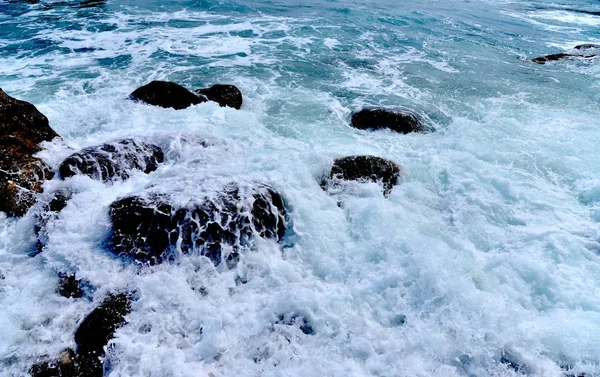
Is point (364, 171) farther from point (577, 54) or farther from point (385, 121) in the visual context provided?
point (577, 54)

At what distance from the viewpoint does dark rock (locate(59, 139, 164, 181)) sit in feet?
20.2

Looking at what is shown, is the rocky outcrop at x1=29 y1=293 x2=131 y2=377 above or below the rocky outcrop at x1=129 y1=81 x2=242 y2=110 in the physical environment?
below

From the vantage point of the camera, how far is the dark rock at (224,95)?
9460mm

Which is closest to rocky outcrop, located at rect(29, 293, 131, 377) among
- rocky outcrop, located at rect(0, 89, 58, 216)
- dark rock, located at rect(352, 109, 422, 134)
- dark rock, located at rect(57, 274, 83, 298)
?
dark rock, located at rect(57, 274, 83, 298)

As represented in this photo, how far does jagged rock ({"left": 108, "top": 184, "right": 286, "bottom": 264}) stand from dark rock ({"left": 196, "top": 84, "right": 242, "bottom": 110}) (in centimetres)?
471

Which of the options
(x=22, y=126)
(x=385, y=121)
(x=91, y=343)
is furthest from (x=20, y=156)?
(x=385, y=121)

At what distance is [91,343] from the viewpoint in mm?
3922

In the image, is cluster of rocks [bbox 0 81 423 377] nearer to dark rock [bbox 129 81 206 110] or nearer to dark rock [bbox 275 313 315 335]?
dark rock [bbox 275 313 315 335]

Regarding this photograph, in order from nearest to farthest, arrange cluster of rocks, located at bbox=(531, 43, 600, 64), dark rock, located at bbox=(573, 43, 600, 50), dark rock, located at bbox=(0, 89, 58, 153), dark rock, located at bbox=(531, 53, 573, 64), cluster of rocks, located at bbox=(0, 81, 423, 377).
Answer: cluster of rocks, located at bbox=(0, 81, 423, 377) → dark rock, located at bbox=(0, 89, 58, 153) → dark rock, located at bbox=(531, 53, 573, 64) → cluster of rocks, located at bbox=(531, 43, 600, 64) → dark rock, located at bbox=(573, 43, 600, 50)

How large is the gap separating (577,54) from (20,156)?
2126 cm

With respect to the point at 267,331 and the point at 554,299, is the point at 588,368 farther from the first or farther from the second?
the point at 267,331

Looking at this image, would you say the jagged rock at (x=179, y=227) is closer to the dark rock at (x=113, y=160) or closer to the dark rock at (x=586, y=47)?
the dark rock at (x=113, y=160)

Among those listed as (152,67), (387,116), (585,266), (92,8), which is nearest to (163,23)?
(92,8)

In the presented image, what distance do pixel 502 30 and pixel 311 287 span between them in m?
22.4
